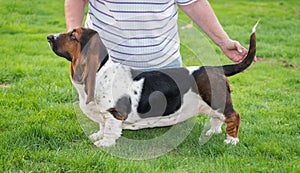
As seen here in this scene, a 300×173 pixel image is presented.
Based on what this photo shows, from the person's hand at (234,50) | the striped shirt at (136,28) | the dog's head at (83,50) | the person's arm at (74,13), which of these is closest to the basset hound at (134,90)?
the dog's head at (83,50)

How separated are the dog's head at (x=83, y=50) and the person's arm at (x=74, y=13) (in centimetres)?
36

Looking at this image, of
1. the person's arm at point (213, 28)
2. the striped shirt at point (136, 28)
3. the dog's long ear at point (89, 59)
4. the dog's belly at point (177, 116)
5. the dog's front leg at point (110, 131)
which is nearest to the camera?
the dog's long ear at point (89, 59)

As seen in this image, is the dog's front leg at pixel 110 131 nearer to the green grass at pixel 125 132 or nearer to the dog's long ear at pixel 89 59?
the green grass at pixel 125 132

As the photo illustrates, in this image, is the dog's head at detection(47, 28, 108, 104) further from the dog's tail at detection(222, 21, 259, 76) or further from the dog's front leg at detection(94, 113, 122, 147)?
the dog's tail at detection(222, 21, 259, 76)

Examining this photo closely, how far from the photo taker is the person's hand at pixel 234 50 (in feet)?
13.6

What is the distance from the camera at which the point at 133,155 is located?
12.7 ft

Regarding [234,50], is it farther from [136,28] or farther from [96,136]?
[96,136]

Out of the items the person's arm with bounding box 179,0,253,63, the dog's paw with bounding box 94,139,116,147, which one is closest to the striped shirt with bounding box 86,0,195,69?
the person's arm with bounding box 179,0,253,63

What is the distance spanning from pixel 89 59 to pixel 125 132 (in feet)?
3.21

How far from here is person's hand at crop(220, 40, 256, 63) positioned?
13.6ft

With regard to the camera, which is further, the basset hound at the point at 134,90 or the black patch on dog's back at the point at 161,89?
the black patch on dog's back at the point at 161,89

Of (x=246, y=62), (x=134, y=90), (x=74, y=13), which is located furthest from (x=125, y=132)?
(x=246, y=62)

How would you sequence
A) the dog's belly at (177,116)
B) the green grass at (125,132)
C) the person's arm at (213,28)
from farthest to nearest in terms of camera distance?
1. the person's arm at (213,28)
2. the dog's belly at (177,116)
3. the green grass at (125,132)

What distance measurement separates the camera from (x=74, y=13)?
166 inches
